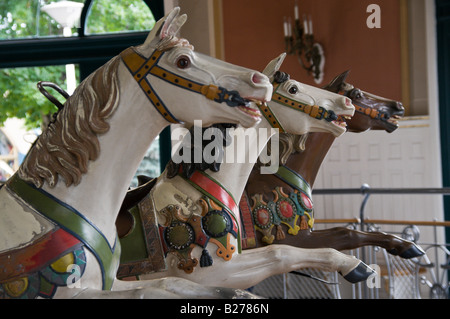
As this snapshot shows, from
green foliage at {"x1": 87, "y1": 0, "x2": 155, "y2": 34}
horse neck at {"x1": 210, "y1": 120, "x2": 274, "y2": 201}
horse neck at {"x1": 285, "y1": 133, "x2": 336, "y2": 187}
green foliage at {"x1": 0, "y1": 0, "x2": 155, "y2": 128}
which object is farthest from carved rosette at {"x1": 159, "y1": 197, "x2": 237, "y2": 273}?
green foliage at {"x1": 87, "y1": 0, "x2": 155, "y2": 34}

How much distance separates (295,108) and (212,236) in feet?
2.46

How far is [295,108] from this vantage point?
305cm

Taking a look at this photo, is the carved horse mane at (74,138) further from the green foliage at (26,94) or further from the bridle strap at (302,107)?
the green foliage at (26,94)

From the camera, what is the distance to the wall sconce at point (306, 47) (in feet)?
21.2

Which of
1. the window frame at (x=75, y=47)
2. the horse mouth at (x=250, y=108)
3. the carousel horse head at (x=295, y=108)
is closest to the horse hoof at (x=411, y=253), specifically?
the carousel horse head at (x=295, y=108)

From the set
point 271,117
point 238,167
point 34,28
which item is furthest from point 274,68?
point 34,28

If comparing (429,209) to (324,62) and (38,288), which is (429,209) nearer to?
(324,62)

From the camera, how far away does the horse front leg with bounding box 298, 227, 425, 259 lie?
3197mm

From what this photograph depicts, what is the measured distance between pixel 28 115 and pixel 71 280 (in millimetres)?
4708

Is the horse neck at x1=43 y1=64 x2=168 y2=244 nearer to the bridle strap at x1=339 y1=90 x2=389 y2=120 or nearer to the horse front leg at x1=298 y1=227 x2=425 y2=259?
the horse front leg at x1=298 y1=227 x2=425 y2=259

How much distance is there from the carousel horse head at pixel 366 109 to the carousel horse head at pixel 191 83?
6.19 feet

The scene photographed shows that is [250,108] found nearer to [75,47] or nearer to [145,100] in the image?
[145,100]

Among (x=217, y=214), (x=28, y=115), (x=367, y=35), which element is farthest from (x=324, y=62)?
(x=217, y=214)
